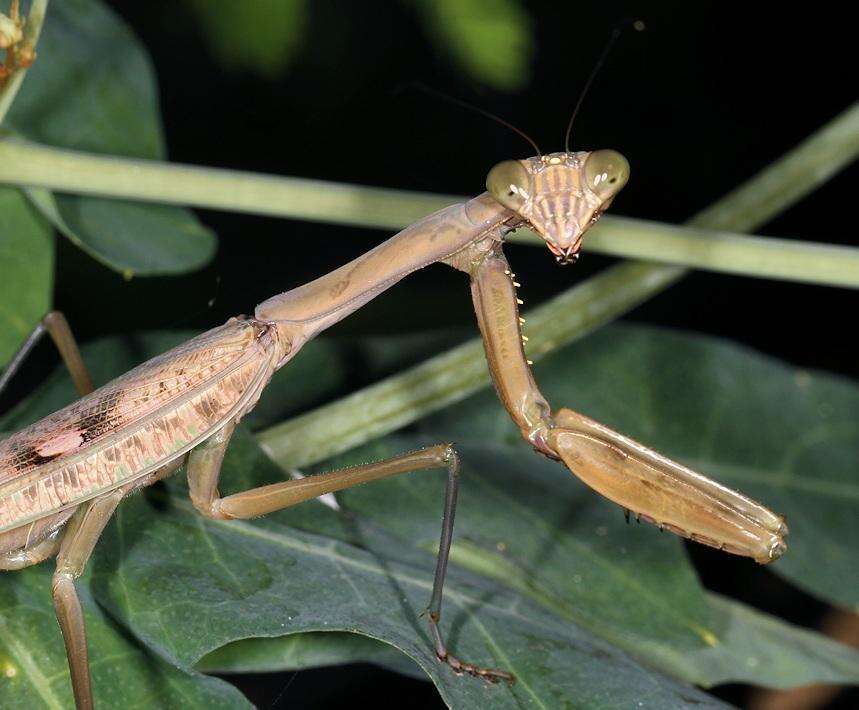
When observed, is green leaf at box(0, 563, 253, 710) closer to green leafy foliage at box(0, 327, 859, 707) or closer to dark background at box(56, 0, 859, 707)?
green leafy foliage at box(0, 327, 859, 707)

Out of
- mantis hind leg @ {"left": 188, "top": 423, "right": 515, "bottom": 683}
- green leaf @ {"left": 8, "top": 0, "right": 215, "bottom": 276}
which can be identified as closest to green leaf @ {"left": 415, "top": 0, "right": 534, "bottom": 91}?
green leaf @ {"left": 8, "top": 0, "right": 215, "bottom": 276}

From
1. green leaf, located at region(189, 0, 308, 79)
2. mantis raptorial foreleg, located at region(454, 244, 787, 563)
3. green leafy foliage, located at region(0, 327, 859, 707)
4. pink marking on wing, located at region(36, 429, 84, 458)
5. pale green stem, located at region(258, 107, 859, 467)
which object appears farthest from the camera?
green leaf, located at region(189, 0, 308, 79)

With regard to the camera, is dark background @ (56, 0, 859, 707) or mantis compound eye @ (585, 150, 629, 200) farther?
dark background @ (56, 0, 859, 707)

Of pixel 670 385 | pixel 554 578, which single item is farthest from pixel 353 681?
pixel 670 385

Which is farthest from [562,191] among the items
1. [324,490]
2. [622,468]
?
[324,490]

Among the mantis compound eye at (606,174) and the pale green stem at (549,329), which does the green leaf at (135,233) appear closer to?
the pale green stem at (549,329)

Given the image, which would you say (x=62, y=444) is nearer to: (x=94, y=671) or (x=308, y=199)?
(x=94, y=671)

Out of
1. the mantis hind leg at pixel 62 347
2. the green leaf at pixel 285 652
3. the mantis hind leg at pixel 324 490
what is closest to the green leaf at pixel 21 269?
the mantis hind leg at pixel 62 347

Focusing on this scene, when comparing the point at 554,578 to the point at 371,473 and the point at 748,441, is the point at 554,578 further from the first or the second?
the point at 748,441
